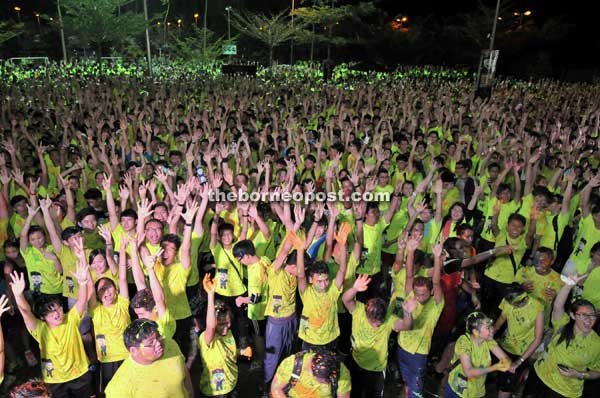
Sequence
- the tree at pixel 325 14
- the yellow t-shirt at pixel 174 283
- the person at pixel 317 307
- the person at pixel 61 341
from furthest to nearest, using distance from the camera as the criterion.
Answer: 1. the tree at pixel 325 14
2. the yellow t-shirt at pixel 174 283
3. the person at pixel 317 307
4. the person at pixel 61 341

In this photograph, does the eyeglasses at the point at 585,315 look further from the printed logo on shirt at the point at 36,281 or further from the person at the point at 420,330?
the printed logo on shirt at the point at 36,281

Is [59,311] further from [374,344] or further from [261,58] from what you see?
[261,58]

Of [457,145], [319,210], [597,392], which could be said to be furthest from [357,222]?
[457,145]

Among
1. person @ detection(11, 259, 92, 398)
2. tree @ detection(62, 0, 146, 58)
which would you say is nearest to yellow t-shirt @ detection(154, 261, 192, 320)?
person @ detection(11, 259, 92, 398)

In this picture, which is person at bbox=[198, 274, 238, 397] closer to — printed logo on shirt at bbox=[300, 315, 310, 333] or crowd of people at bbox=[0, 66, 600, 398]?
crowd of people at bbox=[0, 66, 600, 398]

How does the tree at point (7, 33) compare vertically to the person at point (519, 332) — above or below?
above

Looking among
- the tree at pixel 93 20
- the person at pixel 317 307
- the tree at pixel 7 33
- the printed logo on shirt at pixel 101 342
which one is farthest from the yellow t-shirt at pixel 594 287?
the tree at pixel 93 20

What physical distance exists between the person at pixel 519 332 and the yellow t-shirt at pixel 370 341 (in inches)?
42.0

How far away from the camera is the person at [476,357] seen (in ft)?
11.0

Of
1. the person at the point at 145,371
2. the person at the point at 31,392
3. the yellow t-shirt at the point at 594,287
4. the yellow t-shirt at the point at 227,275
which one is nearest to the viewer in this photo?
the person at the point at 31,392

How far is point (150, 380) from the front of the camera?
2.77m

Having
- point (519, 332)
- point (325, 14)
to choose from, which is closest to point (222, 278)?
point (519, 332)

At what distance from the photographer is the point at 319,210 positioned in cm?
452

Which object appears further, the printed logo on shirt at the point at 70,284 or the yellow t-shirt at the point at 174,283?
the printed logo on shirt at the point at 70,284
